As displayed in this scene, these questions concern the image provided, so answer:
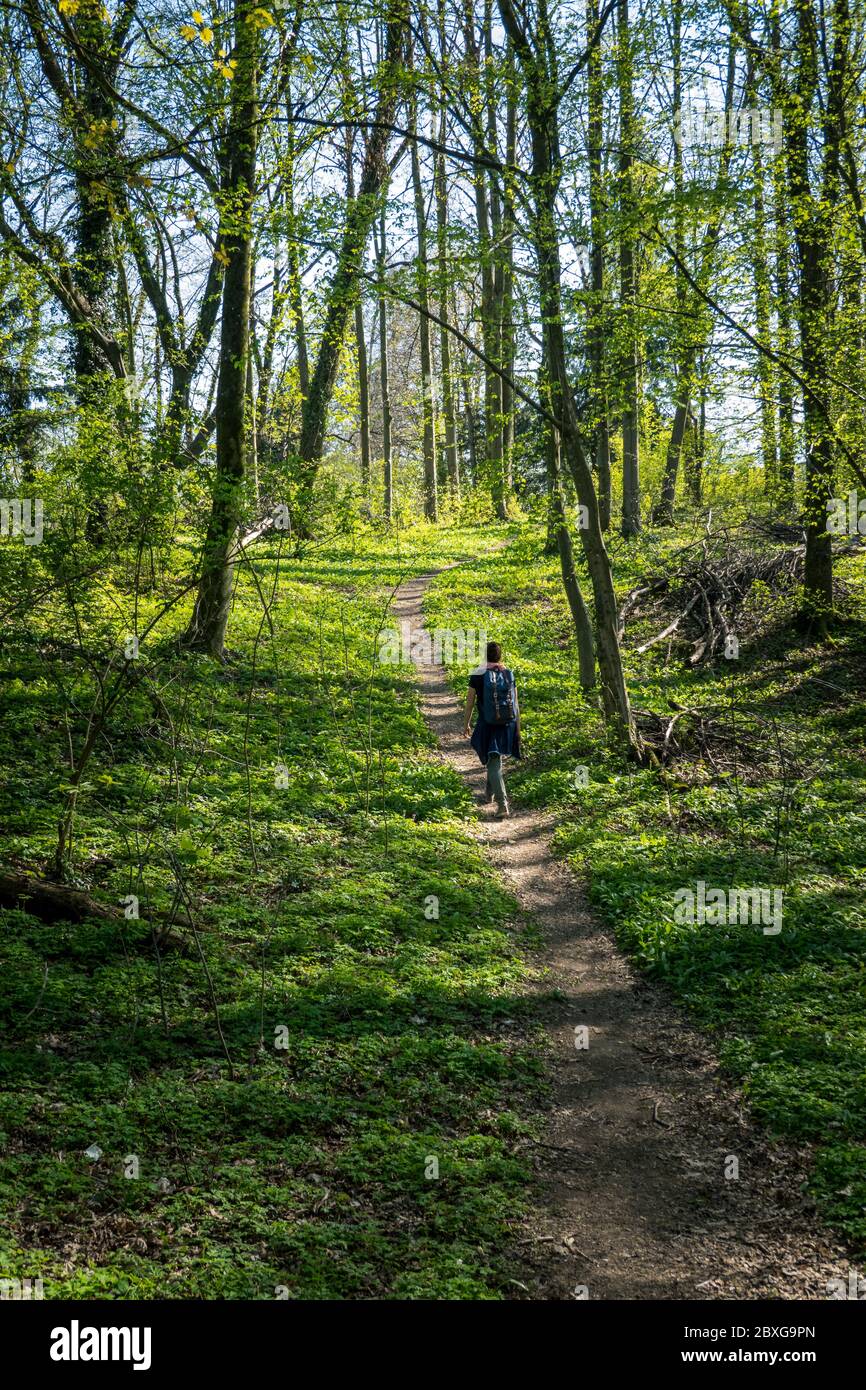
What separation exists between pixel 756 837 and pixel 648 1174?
5095 mm

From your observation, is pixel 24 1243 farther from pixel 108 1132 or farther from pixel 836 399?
pixel 836 399

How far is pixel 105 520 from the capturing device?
31.9 ft

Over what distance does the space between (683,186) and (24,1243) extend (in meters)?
11.2

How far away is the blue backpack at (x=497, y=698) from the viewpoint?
412 inches

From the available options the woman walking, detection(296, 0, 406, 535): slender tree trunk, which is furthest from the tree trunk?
the woman walking

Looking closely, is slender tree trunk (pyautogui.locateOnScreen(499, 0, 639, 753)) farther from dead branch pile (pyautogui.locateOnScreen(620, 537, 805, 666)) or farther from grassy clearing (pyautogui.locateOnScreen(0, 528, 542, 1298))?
dead branch pile (pyautogui.locateOnScreen(620, 537, 805, 666))

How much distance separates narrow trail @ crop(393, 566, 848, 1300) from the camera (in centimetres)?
409

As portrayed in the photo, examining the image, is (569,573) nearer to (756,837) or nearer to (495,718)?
(495,718)

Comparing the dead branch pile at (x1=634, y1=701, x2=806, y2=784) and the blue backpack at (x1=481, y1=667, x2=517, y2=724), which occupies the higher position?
the blue backpack at (x1=481, y1=667, x2=517, y2=724)

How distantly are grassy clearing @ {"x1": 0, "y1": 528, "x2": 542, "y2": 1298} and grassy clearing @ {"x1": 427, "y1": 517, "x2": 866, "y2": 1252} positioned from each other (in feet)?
4.49

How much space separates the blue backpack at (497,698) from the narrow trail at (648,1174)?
12.0 feet

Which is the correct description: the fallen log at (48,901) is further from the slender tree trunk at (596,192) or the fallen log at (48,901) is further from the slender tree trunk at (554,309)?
the slender tree trunk at (596,192)

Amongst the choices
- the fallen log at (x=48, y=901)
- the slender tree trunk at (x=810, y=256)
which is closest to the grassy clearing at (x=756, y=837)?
the slender tree trunk at (x=810, y=256)

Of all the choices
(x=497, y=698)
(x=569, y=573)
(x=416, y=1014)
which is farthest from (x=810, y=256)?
(x=416, y=1014)
